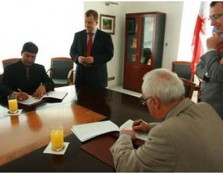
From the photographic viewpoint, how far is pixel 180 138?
0.84m

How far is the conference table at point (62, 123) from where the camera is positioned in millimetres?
1001

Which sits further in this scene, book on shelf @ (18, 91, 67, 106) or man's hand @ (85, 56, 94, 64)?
man's hand @ (85, 56, 94, 64)

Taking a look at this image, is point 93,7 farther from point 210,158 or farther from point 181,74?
point 210,158

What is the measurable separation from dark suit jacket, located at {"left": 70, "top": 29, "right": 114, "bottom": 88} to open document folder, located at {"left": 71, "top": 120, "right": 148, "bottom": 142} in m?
1.27

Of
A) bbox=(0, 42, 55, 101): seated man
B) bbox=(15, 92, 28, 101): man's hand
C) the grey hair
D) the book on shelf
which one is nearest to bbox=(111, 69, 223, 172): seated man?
the grey hair

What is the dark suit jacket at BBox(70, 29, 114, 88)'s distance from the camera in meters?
2.66

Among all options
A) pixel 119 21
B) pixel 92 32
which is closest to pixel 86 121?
pixel 92 32

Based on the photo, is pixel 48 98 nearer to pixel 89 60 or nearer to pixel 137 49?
pixel 89 60

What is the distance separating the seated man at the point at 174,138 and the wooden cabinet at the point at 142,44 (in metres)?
3.79

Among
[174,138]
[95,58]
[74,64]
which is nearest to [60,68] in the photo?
[74,64]

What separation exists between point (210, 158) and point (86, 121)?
2.82ft

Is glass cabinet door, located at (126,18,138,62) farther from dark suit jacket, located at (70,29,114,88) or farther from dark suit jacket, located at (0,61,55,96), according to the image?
dark suit jacket, located at (0,61,55,96)

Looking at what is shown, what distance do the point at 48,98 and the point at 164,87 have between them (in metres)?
1.30

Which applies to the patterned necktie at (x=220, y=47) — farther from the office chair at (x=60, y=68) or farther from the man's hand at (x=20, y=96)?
the office chair at (x=60, y=68)
